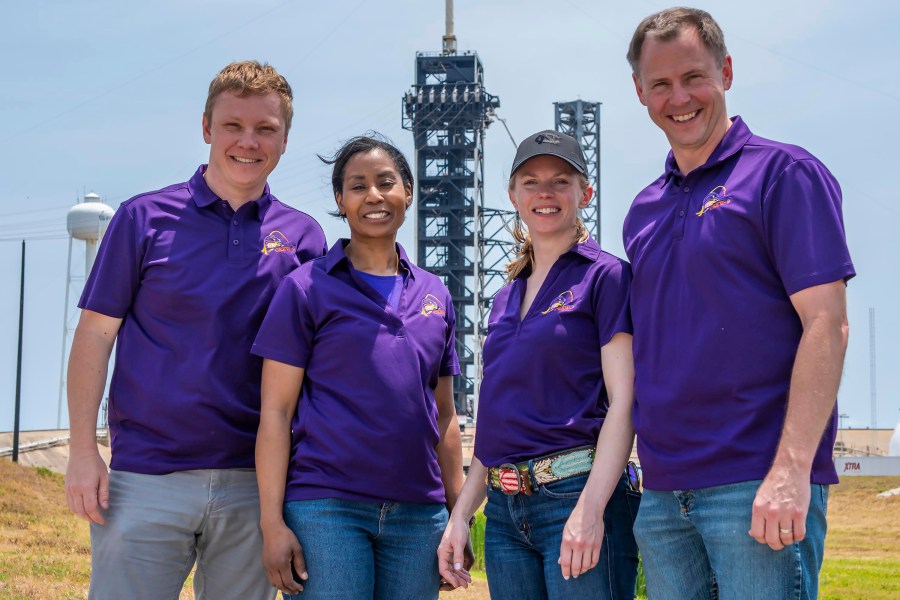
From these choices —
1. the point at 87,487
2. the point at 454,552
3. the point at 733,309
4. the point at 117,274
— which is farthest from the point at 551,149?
the point at 87,487

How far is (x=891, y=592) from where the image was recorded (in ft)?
45.5

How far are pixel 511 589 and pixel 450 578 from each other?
0.92ft

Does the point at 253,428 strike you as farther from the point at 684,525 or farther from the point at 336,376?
the point at 684,525

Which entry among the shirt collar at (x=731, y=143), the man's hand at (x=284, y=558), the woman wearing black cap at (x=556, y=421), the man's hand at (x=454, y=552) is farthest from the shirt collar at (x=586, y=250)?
the man's hand at (x=284, y=558)

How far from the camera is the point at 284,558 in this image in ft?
13.1

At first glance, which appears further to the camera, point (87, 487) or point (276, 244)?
point (276, 244)

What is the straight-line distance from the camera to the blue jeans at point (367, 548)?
396 cm

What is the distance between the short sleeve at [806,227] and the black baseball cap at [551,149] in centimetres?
110

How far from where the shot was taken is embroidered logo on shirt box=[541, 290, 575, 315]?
13.6ft

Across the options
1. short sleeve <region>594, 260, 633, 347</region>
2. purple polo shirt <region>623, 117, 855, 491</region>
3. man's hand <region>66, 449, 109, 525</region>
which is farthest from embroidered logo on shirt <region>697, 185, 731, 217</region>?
man's hand <region>66, 449, 109, 525</region>

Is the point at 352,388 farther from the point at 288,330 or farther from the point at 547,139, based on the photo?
the point at 547,139

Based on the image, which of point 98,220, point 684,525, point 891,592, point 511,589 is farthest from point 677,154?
point 98,220

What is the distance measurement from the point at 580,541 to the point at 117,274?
7.24 ft

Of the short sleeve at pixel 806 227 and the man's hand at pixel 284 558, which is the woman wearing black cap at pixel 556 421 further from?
the short sleeve at pixel 806 227
